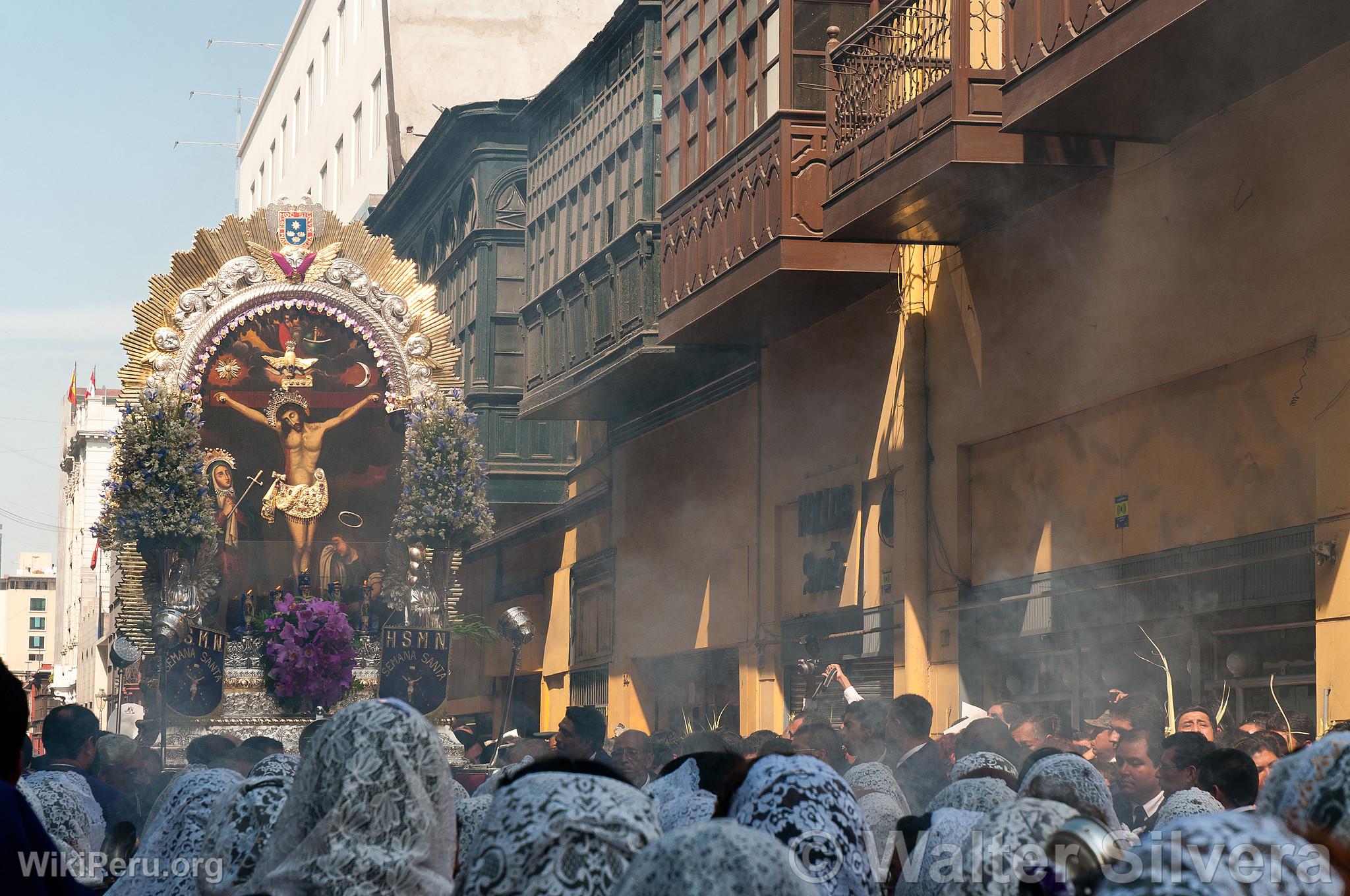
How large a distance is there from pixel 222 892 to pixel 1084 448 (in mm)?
8194

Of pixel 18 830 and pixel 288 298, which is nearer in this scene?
pixel 18 830

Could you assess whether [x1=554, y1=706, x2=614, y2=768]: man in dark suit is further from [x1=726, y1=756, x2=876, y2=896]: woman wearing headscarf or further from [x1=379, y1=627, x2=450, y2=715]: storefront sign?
[x1=379, y1=627, x2=450, y2=715]: storefront sign

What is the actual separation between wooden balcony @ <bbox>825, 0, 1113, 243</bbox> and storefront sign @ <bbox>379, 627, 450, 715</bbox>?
5.47m

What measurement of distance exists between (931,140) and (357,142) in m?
24.5

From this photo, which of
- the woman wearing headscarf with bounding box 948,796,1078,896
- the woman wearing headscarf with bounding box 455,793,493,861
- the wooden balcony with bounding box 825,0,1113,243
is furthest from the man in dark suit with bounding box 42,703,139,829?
the wooden balcony with bounding box 825,0,1113,243

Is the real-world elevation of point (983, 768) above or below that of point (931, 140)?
below

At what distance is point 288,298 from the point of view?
658 inches

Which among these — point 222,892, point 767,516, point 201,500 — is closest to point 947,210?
point 767,516

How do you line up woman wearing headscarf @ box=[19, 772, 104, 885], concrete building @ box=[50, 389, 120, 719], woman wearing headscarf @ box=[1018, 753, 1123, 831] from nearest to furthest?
woman wearing headscarf @ box=[1018, 753, 1123, 831] < woman wearing headscarf @ box=[19, 772, 104, 885] < concrete building @ box=[50, 389, 120, 719]

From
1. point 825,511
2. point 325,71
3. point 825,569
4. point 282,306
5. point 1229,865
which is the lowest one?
point 1229,865

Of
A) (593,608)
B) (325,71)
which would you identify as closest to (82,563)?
(325,71)

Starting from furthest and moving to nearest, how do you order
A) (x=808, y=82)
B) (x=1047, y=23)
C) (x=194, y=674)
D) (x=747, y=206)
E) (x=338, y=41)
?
(x=338, y=41) → (x=194, y=674) → (x=747, y=206) → (x=808, y=82) → (x=1047, y=23)

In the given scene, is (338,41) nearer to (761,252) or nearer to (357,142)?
(357,142)

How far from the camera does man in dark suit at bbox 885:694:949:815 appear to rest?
302 inches
